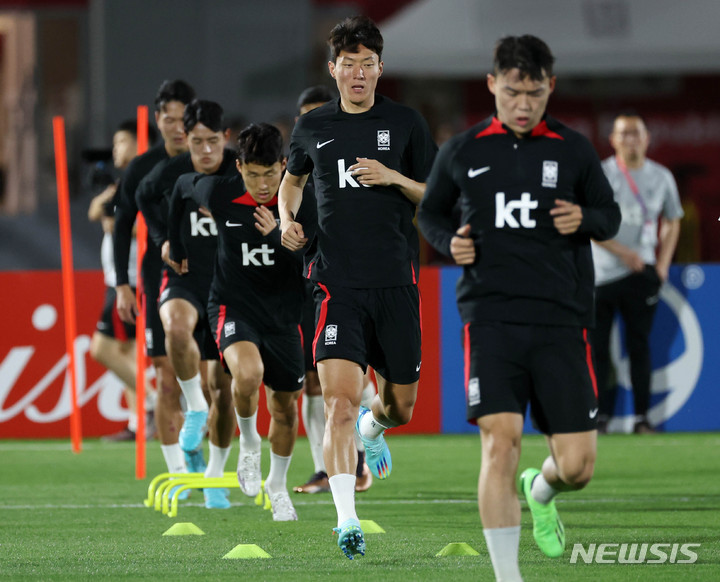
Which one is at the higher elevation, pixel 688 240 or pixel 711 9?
pixel 711 9

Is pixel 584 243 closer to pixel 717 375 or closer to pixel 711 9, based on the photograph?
pixel 717 375

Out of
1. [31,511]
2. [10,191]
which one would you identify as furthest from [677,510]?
[10,191]

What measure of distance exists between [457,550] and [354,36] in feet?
7.82

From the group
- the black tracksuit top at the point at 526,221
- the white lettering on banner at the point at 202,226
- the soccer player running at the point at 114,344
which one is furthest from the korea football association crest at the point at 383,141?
the soccer player running at the point at 114,344

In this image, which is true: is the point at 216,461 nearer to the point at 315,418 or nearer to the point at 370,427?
the point at 315,418

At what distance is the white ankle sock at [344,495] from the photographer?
6.43 m

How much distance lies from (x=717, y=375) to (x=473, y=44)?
6.77m

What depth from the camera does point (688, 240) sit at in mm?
16766

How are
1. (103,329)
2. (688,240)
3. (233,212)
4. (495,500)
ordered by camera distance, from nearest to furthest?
(495,500) < (233,212) < (103,329) < (688,240)

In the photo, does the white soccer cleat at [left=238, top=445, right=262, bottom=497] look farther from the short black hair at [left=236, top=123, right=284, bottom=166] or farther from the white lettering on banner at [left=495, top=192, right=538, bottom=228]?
the white lettering on banner at [left=495, top=192, right=538, bottom=228]

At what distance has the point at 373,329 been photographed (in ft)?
23.1

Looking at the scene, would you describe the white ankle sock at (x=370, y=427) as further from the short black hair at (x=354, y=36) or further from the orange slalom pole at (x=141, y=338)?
the orange slalom pole at (x=141, y=338)

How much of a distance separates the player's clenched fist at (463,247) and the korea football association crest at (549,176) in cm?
33

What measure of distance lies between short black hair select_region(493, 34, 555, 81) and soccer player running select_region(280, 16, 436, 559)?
1399 mm
